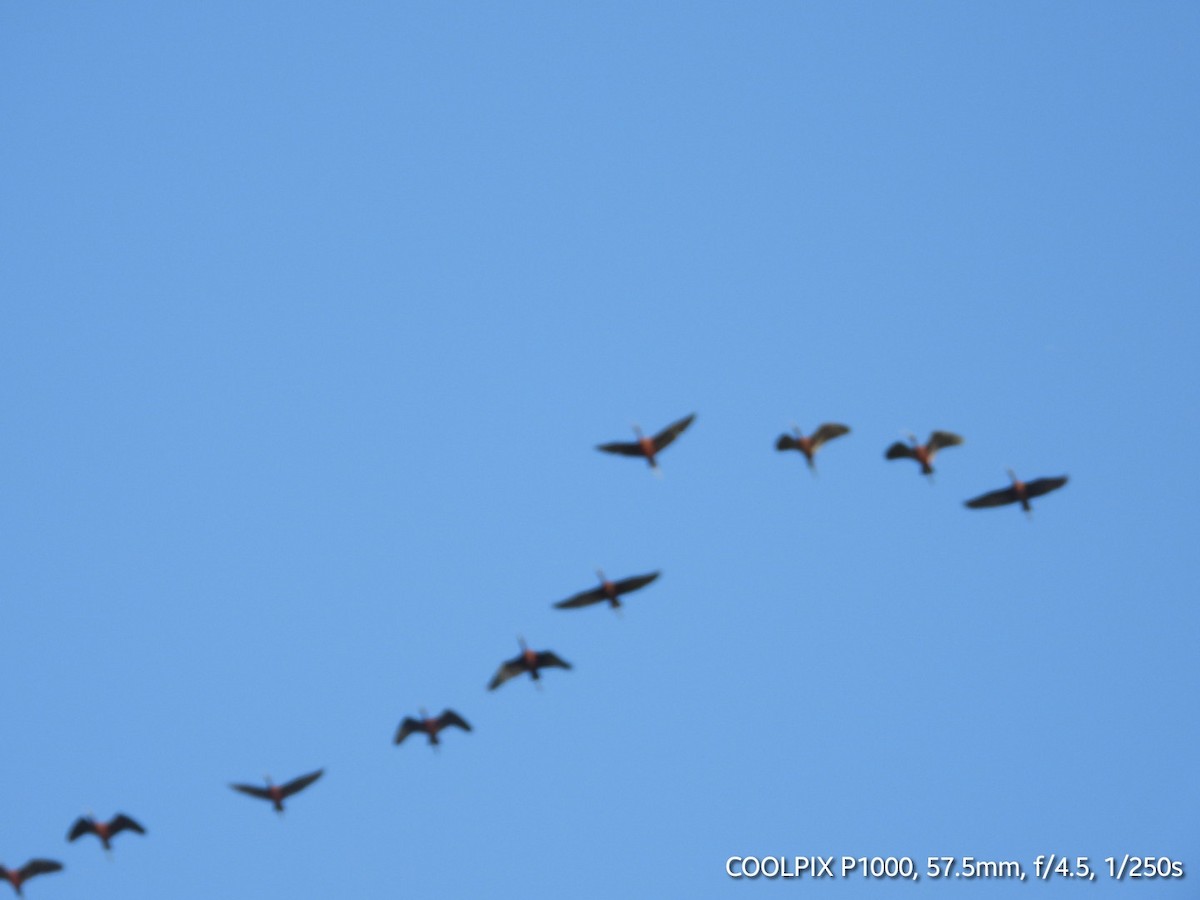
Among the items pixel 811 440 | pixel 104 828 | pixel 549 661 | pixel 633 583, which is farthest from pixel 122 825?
pixel 811 440

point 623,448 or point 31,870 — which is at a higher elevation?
point 623,448

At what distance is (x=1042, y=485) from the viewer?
3922cm

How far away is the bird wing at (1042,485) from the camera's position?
38.9m

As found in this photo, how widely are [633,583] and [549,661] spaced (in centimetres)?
310

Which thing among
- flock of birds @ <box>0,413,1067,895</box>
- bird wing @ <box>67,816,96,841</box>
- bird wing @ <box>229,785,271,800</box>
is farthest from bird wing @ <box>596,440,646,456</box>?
bird wing @ <box>67,816,96,841</box>

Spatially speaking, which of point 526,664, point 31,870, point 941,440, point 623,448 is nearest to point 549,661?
point 526,664

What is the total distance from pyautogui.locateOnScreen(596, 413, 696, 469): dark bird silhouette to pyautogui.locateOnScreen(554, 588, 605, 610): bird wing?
3576mm

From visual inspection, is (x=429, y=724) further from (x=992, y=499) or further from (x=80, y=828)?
(x=992, y=499)

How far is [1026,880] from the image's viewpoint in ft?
123

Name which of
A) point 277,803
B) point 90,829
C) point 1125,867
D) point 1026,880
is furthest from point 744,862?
point 90,829

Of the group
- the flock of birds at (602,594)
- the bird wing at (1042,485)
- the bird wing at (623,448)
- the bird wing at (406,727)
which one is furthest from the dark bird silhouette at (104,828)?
the bird wing at (1042,485)

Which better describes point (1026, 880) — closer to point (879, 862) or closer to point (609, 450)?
point (879, 862)

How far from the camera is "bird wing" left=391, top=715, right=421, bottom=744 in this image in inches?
1586

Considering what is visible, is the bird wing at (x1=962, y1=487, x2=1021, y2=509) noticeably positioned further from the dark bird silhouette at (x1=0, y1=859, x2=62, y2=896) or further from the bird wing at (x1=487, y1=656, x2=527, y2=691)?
the dark bird silhouette at (x1=0, y1=859, x2=62, y2=896)
